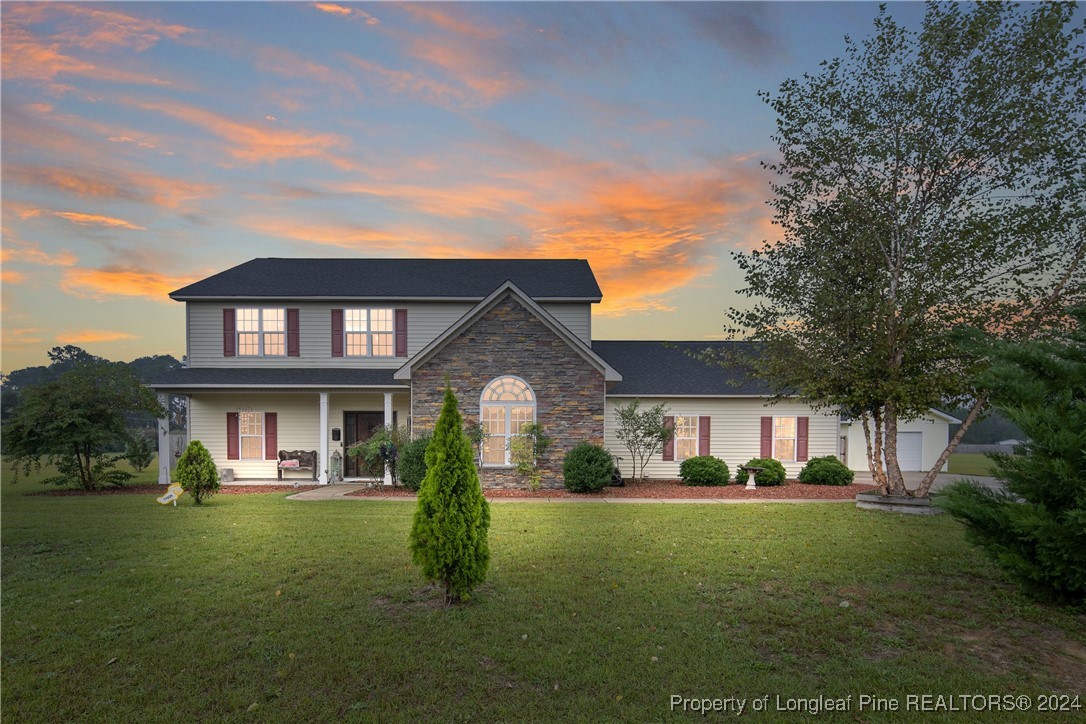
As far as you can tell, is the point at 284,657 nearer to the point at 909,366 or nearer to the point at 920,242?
the point at 909,366

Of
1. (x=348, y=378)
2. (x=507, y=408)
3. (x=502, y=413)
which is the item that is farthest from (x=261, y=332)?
(x=507, y=408)

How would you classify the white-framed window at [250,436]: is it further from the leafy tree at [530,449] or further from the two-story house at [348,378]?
the leafy tree at [530,449]

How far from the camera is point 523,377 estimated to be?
1802 centimetres

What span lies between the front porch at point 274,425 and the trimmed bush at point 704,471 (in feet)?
34.1

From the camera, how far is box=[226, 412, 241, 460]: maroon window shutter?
2131cm

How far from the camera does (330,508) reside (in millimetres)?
14555

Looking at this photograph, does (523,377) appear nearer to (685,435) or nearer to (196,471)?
(685,435)

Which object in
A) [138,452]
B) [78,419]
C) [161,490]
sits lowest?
[161,490]

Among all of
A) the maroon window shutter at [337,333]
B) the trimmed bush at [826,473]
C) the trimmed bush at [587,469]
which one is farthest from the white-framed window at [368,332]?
the trimmed bush at [826,473]

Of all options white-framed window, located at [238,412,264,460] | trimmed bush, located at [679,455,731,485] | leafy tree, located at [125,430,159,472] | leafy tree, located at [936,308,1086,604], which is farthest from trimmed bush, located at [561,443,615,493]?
leafy tree, located at [125,430,159,472]

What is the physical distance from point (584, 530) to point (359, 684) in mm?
7071

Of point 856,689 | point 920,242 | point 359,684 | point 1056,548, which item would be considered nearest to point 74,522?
point 359,684

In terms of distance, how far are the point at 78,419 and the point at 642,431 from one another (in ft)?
62.0

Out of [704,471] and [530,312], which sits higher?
[530,312]
